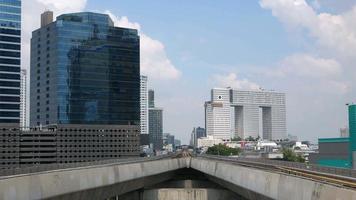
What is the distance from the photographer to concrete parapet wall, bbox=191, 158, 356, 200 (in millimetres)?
17889

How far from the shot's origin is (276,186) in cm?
2545

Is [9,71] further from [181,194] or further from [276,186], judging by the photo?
[276,186]

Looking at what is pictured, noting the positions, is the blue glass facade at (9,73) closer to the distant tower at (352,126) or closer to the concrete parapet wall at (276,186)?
the distant tower at (352,126)

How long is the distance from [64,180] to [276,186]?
10254 millimetres

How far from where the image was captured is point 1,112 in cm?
19025

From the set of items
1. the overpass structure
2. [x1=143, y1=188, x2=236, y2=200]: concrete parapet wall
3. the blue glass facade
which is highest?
the blue glass facade

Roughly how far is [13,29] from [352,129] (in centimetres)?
12701

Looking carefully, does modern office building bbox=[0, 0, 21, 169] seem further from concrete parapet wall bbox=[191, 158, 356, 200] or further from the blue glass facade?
concrete parapet wall bbox=[191, 158, 356, 200]

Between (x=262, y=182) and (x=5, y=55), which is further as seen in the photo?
(x=5, y=55)

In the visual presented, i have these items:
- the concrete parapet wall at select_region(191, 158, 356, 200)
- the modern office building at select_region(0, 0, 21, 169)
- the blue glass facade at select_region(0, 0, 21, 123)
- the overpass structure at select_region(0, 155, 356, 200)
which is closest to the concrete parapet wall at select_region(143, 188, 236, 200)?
the overpass structure at select_region(0, 155, 356, 200)

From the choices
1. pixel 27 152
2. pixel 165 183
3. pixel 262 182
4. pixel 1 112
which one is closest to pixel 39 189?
pixel 262 182

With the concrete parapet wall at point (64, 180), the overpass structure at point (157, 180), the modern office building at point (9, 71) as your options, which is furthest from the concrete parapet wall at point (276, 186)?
the modern office building at point (9, 71)

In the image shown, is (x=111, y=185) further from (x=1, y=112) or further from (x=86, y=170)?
(x=1, y=112)

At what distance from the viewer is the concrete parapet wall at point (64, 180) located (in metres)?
20.5
